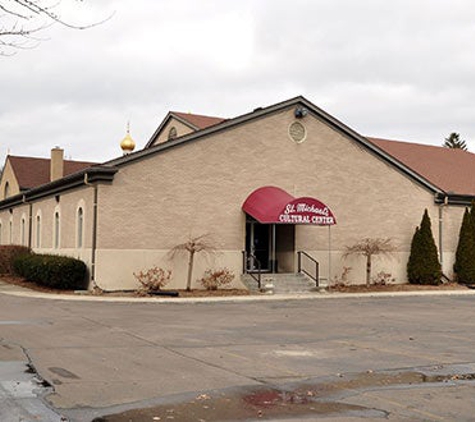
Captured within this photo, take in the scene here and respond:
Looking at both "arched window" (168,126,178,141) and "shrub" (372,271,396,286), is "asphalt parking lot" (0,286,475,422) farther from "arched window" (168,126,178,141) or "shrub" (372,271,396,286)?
"arched window" (168,126,178,141)

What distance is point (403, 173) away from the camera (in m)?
33.1

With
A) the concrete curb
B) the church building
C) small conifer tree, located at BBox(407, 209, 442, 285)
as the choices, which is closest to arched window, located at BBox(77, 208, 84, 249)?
the church building

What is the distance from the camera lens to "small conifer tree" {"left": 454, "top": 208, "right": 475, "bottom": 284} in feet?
110

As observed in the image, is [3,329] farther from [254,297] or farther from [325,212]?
[325,212]

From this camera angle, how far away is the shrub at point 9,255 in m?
34.8

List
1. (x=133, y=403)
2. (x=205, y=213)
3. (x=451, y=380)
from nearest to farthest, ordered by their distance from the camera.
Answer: (x=133, y=403)
(x=451, y=380)
(x=205, y=213)

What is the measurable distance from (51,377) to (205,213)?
60.4 feet

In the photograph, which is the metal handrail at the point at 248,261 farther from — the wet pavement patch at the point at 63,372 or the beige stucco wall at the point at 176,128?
the wet pavement patch at the point at 63,372

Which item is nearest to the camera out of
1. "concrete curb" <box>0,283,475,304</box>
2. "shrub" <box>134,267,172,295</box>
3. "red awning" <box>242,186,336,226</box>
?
"concrete curb" <box>0,283,475,304</box>

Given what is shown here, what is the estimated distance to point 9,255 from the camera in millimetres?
35500

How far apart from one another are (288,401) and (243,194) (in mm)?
20489

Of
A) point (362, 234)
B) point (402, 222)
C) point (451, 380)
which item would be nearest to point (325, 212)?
point (362, 234)

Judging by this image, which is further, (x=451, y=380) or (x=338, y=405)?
(x=451, y=380)

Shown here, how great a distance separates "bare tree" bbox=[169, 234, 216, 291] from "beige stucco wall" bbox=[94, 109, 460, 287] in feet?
0.76
